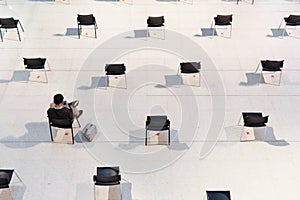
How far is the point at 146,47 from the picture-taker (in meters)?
12.8

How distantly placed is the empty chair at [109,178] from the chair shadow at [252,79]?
4313 millimetres

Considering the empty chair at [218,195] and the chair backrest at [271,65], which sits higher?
the chair backrest at [271,65]

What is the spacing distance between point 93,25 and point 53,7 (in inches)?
72.4

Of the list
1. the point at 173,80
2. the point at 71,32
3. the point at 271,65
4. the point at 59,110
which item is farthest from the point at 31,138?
the point at 271,65

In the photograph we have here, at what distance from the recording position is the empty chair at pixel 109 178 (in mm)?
8438

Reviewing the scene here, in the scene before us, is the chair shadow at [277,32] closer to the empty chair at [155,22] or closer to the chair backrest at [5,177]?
the empty chair at [155,22]

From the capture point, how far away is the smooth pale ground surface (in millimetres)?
9219

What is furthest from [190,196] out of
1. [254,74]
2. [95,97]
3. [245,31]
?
[245,31]

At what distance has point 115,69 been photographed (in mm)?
10961

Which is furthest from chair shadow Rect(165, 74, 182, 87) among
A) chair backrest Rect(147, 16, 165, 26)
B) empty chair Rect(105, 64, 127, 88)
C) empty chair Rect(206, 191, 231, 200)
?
empty chair Rect(206, 191, 231, 200)

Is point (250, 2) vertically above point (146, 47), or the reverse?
point (250, 2)

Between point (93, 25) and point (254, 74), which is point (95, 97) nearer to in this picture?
point (93, 25)

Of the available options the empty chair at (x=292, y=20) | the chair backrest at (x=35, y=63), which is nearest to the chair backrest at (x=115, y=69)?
the chair backrest at (x=35, y=63)

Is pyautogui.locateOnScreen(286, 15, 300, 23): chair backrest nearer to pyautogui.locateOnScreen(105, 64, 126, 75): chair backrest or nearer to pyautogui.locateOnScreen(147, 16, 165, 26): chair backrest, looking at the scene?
pyautogui.locateOnScreen(147, 16, 165, 26): chair backrest
